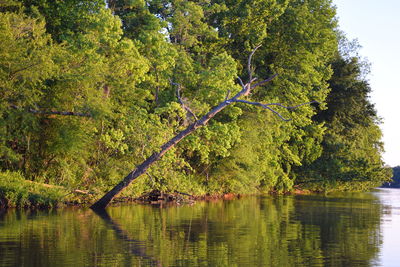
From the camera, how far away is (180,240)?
1602cm

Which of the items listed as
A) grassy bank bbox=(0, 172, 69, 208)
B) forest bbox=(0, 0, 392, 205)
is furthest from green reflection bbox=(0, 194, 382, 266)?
forest bbox=(0, 0, 392, 205)

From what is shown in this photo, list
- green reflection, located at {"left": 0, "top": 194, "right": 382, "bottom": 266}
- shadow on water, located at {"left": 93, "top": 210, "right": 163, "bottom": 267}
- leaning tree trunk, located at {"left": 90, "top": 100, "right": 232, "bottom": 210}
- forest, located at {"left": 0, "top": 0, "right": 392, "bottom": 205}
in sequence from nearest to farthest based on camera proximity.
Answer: shadow on water, located at {"left": 93, "top": 210, "right": 163, "bottom": 267} < green reflection, located at {"left": 0, "top": 194, "right": 382, "bottom": 266} < leaning tree trunk, located at {"left": 90, "top": 100, "right": 232, "bottom": 210} < forest, located at {"left": 0, "top": 0, "right": 392, "bottom": 205}

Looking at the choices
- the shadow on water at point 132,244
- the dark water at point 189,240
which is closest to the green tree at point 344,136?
the dark water at point 189,240

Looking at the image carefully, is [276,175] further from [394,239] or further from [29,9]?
[394,239]

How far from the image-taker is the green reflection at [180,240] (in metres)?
12.7

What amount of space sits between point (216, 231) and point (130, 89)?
47.5ft

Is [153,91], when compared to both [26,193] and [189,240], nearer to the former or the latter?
[26,193]

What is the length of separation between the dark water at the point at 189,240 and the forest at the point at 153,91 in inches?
189

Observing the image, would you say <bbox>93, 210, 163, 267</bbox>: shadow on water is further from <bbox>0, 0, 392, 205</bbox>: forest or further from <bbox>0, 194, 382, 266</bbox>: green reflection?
<bbox>0, 0, 392, 205</bbox>: forest

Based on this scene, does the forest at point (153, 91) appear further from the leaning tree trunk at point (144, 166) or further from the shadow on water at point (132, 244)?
the shadow on water at point (132, 244)

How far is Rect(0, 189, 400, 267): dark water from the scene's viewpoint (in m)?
12.7

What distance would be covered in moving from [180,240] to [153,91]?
1913cm

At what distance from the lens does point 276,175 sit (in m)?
48.7

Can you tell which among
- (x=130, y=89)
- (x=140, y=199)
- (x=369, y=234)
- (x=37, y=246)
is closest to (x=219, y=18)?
(x=130, y=89)
